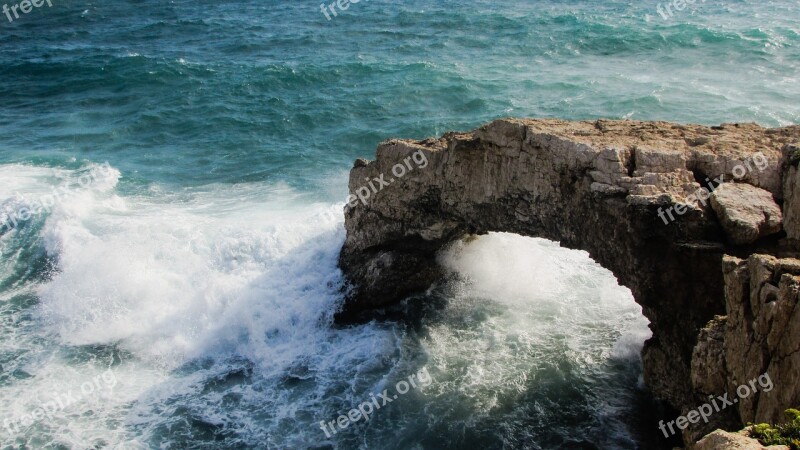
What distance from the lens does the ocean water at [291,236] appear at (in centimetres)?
1742

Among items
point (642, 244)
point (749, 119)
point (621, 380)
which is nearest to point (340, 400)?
point (621, 380)

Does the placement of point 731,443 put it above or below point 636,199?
below

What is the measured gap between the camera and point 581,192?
15688 millimetres

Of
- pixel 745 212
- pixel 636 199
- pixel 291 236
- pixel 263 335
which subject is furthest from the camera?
pixel 291 236

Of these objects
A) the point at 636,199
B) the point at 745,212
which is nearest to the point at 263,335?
the point at 636,199

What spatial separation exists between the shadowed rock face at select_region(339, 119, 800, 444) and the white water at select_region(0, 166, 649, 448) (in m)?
2.91

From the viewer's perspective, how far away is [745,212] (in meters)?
13.1

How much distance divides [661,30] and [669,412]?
38366mm

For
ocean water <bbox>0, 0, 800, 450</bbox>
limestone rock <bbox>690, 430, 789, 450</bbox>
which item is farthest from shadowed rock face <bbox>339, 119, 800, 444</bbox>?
ocean water <bbox>0, 0, 800, 450</bbox>

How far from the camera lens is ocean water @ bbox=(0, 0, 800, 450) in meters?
17.4

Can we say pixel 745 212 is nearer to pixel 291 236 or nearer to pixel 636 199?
pixel 636 199

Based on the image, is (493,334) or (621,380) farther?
(493,334)

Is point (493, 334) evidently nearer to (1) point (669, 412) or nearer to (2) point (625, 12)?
(1) point (669, 412)

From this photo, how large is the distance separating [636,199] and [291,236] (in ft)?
45.3
